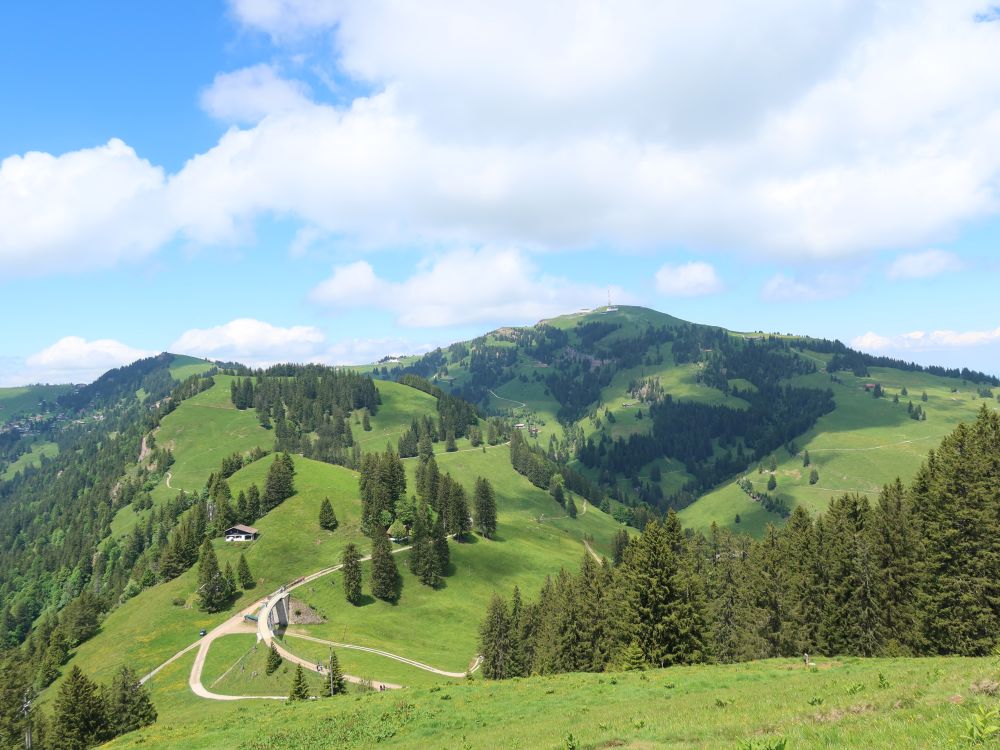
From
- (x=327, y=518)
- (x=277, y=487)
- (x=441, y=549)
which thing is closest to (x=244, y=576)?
(x=327, y=518)

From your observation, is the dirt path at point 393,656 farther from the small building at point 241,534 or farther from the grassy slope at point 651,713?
the small building at point 241,534

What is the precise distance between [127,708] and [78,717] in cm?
595

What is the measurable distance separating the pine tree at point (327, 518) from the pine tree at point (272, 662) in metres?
67.9

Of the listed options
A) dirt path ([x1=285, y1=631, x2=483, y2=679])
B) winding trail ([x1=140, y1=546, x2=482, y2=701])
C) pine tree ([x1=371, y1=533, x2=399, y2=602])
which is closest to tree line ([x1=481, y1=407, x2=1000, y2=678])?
dirt path ([x1=285, y1=631, x2=483, y2=679])

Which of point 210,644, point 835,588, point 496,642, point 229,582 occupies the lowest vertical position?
point 210,644

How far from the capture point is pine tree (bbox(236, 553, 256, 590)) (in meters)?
125

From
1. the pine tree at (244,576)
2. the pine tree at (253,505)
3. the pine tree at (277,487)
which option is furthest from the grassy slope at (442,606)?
the pine tree at (277,487)

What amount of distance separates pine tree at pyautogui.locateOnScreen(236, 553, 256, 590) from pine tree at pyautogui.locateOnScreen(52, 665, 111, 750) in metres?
62.1

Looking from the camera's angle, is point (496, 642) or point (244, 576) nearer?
point (496, 642)

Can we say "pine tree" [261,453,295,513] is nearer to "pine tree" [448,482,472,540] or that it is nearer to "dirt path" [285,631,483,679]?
"pine tree" [448,482,472,540]

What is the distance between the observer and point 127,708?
220 ft

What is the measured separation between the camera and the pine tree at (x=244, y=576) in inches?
4924

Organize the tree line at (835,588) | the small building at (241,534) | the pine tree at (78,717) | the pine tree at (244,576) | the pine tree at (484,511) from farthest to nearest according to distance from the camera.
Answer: the pine tree at (484,511) → the small building at (241,534) → the pine tree at (244,576) → the pine tree at (78,717) → the tree line at (835,588)

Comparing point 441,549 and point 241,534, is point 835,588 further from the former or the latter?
point 241,534
